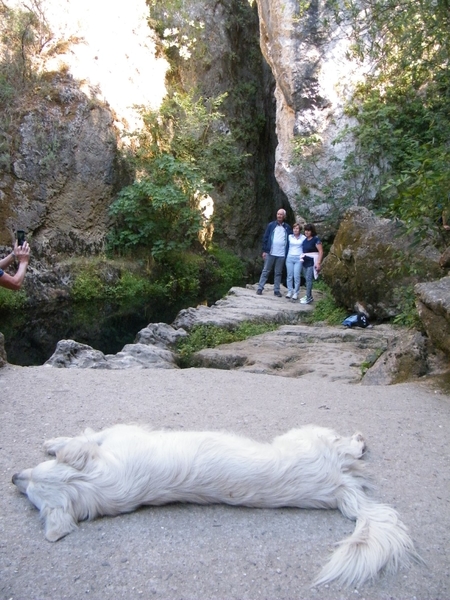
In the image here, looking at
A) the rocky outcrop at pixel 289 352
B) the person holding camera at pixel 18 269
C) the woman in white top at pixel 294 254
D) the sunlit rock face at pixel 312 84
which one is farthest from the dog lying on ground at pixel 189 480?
the sunlit rock face at pixel 312 84

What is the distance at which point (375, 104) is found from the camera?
49.1 feet

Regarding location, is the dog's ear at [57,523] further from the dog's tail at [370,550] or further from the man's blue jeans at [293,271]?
the man's blue jeans at [293,271]

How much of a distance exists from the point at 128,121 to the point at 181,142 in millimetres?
1954

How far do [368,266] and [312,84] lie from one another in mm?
7752

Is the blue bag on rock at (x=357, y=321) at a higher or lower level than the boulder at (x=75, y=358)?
higher

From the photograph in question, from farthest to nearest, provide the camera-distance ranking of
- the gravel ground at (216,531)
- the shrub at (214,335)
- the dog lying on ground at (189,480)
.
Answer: the shrub at (214,335)
the dog lying on ground at (189,480)
the gravel ground at (216,531)

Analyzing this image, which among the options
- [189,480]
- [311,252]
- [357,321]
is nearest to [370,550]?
[189,480]

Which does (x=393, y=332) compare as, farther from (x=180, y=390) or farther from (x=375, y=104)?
(x=375, y=104)

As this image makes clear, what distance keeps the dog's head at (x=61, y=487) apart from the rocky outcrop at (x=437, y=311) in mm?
3374

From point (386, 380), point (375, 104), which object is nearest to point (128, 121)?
point (375, 104)

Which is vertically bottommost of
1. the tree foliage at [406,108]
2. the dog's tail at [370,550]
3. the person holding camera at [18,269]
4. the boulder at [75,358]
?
the boulder at [75,358]

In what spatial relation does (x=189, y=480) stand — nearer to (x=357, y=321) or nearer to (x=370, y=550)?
(x=370, y=550)

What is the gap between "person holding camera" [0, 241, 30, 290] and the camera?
417cm

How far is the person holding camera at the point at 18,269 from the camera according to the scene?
4.17m
